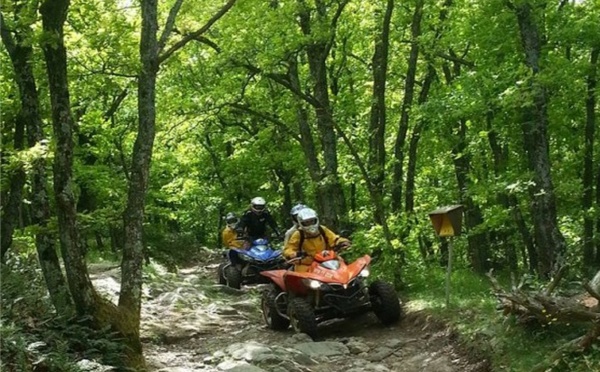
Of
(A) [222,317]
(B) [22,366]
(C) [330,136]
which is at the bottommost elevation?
(A) [222,317]

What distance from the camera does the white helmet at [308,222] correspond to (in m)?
10.3

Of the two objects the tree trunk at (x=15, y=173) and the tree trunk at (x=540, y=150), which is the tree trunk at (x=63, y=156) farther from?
the tree trunk at (x=540, y=150)

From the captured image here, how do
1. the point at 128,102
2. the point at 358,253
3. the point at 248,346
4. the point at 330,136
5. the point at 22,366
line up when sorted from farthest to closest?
the point at 128,102, the point at 330,136, the point at 358,253, the point at 248,346, the point at 22,366

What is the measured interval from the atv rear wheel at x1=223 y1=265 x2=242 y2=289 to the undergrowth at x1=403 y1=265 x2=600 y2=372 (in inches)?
219

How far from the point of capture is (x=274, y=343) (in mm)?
9367

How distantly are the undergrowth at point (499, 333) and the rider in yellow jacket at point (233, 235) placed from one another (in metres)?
6.50

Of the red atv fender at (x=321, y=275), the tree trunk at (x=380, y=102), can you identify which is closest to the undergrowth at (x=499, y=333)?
the red atv fender at (x=321, y=275)

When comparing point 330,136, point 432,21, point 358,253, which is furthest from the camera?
point 432,21

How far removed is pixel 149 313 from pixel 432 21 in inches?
400

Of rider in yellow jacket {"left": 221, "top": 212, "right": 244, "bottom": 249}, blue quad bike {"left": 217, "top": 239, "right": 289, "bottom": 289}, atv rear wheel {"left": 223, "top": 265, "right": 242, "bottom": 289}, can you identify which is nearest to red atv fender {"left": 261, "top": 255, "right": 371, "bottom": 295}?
blue quad bike {"left": 217, "top": 239, "right": 289, "bottom": 289}

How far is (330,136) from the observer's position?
47.3 ft

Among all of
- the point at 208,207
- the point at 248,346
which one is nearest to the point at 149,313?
the point at 248,346

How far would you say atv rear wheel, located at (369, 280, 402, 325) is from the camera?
9.45 m

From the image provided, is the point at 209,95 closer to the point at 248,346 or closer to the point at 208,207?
the point at 248,346
